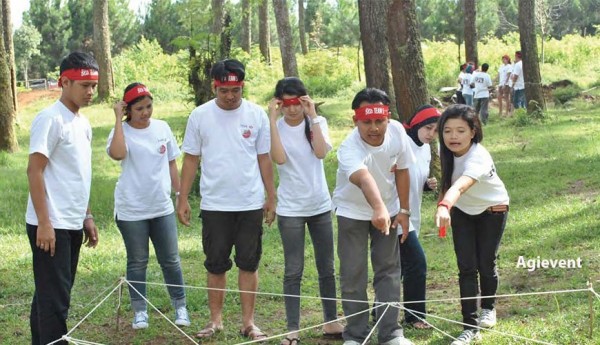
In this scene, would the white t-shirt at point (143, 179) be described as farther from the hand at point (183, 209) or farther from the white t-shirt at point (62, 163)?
the white t-shirt at point (62, 163)

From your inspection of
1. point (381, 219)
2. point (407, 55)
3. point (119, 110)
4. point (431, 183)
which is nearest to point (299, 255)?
point (381, 219)

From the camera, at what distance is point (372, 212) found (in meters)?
5.11

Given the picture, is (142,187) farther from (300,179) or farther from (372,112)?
(372,112)

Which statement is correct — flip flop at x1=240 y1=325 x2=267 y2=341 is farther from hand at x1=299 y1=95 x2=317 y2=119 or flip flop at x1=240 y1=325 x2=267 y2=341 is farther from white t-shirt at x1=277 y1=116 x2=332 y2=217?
hand at x1=299 y1=95 x2=317 y2=119

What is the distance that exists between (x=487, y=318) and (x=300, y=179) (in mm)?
1498

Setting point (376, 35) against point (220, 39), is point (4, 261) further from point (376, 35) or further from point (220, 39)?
point (376, 35)

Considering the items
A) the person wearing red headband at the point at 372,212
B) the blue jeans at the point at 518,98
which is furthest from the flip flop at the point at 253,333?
the blue jeans at the point at 518,98

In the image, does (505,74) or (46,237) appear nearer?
(46,237)

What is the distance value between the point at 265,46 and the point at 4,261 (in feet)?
81.8

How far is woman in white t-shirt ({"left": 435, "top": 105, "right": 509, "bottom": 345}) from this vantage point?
5.21m

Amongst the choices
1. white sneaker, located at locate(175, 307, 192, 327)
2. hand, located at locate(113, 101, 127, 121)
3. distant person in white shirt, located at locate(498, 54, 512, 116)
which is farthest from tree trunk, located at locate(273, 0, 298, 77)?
white sneaker, located at locate(175, 307, 192, 327)

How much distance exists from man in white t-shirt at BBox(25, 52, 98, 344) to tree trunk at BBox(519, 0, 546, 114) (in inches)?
597

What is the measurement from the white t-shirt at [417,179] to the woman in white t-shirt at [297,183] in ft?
1.76

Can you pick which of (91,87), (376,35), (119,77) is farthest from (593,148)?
(119,77)
